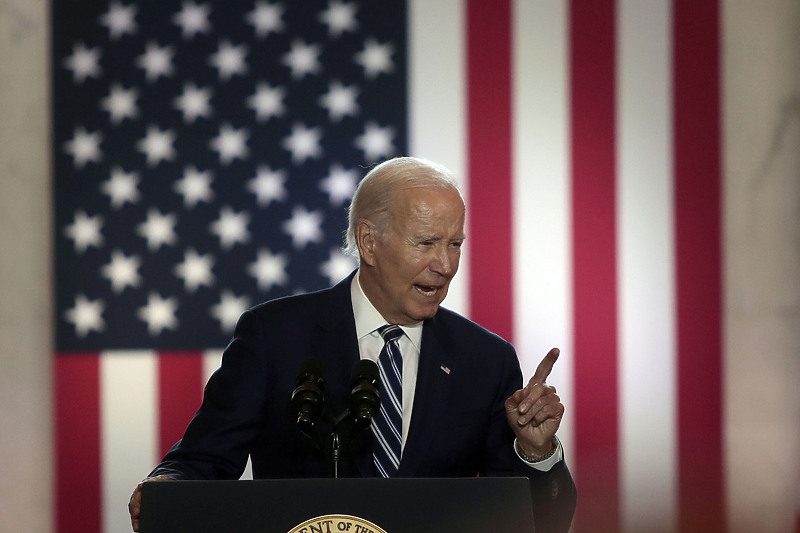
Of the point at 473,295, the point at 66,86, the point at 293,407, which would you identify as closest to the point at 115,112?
the point at 66,86

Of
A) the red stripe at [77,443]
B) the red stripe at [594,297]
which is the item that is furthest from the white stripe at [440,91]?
the red stripe at [77,443]

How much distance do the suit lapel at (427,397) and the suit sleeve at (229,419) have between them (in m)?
0.33

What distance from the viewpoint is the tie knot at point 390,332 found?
192cm

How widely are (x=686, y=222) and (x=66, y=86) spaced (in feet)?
6.96

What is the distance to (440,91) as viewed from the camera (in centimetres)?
286

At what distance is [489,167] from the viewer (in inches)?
112

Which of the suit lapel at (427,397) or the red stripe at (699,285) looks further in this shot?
the red stripe at (699,285)

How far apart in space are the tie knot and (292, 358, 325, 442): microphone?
0.65 m

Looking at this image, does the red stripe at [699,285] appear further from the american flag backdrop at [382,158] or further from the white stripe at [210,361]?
the white stripe at [210,361]

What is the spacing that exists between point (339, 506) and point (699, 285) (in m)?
2.09

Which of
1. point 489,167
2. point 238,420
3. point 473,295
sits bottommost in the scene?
point 238,420

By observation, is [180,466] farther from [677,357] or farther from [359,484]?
[677,357]

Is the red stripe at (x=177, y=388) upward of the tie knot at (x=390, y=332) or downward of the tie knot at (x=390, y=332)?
downward

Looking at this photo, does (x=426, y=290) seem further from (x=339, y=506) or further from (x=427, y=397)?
(x=339, y=506)
